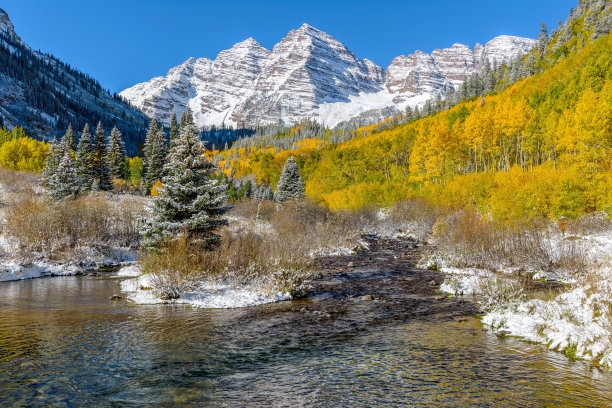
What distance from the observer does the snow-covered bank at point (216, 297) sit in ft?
51.1

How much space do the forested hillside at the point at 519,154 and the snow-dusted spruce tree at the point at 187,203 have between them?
23809 millimetres

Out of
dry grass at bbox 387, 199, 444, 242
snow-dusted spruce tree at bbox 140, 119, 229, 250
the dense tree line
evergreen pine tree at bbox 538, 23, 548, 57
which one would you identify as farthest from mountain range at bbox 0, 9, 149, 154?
evergreen pine tree at bbox 538, 23, 548, 57

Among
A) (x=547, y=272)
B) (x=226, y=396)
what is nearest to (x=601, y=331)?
(x=226, y=396)

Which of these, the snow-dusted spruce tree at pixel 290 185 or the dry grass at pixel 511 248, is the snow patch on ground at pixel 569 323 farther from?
the snow-dusted spruce tree at pixel 290 185

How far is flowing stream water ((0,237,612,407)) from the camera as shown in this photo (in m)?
7.65

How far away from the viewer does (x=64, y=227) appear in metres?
26.9

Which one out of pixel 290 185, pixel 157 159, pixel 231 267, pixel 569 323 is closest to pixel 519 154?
pixel 290 185

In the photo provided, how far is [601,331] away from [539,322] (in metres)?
2.38

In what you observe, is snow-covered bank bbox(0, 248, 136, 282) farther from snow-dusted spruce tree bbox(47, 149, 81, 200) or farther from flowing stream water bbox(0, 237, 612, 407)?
snow-dusted spruce tree bbox(47, 149, 81, 200)

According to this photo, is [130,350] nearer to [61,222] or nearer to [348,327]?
[348,327]

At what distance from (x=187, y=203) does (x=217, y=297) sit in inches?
240

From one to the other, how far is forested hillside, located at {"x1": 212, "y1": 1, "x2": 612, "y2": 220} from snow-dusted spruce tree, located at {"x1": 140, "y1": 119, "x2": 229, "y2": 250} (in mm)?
23809

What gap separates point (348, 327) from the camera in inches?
500

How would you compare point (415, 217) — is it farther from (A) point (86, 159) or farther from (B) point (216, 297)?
(A) point (86, 159)
